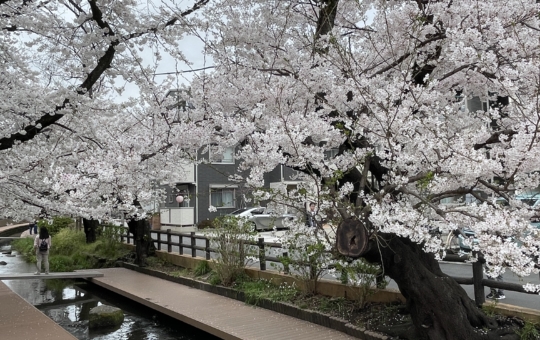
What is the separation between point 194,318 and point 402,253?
371cm

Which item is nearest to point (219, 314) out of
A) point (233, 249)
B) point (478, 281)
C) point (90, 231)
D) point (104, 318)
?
point (233, 249)

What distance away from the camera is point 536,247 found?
11.7ft

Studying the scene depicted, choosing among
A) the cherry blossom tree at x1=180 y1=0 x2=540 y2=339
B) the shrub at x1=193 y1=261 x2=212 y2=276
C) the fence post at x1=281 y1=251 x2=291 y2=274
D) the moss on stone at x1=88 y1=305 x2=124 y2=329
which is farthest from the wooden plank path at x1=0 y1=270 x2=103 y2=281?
the cherry blossom tree at x1=180 y1=0 x2=540 y2=339

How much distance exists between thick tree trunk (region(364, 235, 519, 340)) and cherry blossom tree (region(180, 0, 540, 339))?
0.04ft

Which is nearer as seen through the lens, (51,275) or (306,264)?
(306,264)

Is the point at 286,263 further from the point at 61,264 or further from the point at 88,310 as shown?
the point at 61,264

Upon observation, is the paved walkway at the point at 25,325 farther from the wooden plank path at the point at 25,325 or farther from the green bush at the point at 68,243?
the green bush at the point at 68,243

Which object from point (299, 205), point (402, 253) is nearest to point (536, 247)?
point (402, 253)

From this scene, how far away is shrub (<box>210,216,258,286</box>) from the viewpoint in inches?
369

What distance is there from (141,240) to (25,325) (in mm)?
6443

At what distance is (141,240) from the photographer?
1365cm

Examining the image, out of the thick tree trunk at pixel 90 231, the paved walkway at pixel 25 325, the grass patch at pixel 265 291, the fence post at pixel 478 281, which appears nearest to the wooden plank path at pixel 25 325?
the paved walkway at pixel 25 325

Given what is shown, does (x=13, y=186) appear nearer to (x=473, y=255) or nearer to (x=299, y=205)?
(x=299, y=205)

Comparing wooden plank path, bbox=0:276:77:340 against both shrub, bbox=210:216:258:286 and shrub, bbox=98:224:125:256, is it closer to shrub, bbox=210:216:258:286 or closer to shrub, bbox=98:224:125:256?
shrub, bbox=210:216:258:286
